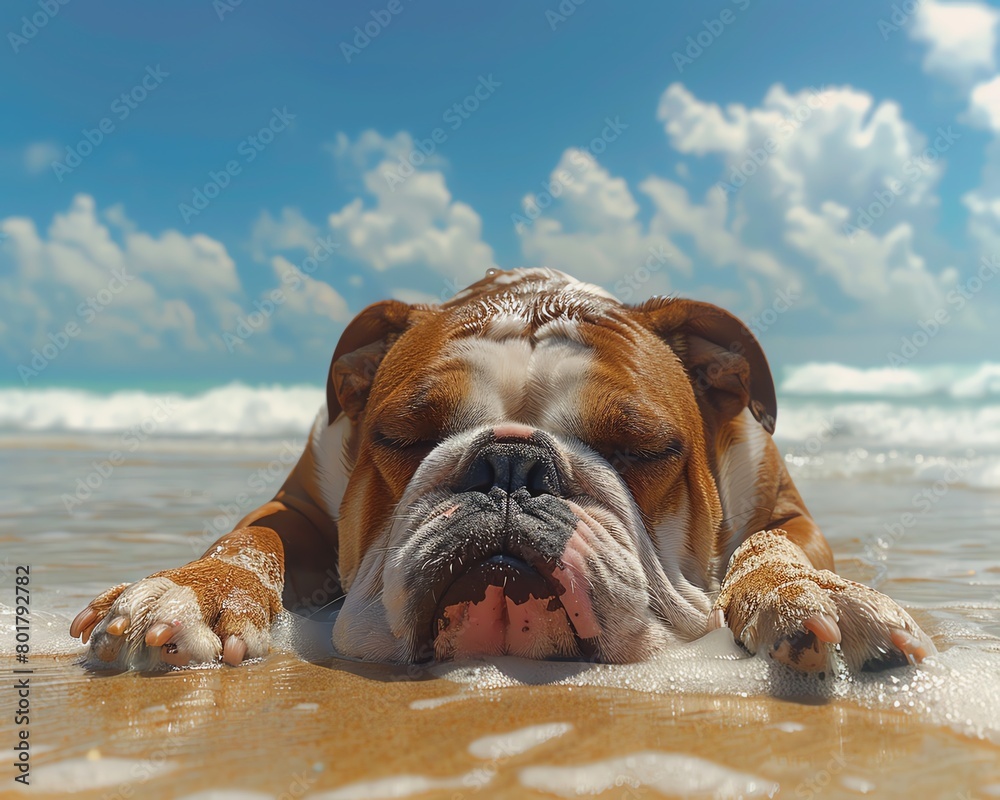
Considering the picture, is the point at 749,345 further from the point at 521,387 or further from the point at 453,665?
A: the point at 453,665

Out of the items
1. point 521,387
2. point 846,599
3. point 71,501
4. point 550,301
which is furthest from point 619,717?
point 71,501

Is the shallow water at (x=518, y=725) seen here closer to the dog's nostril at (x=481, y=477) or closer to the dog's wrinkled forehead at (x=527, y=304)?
the dog's nostril at (x=481, y=477)

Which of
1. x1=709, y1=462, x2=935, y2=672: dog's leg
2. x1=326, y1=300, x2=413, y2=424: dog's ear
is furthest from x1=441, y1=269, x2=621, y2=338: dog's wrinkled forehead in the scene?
x1=709, y1=462, x2=935, y2=672: dog's leg

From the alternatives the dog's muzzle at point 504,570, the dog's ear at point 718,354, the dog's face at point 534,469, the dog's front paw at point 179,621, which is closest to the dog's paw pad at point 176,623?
the dog's front paw at point 179,621

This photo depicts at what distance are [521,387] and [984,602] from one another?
7.49 feet

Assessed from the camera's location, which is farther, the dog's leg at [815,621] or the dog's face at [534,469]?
the dog's face at [534,469]

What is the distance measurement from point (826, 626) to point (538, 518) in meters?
0.82

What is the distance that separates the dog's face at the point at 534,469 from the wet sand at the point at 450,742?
0.29 meters

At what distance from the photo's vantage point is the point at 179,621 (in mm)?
2777

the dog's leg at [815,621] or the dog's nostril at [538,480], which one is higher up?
the dog's nostril at [538,480]

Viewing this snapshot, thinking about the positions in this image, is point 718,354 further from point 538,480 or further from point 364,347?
point 364,347

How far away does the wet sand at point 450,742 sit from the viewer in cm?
170

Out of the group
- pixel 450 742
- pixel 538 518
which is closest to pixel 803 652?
pixel 538 518

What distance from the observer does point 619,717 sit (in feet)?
6.94
